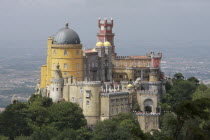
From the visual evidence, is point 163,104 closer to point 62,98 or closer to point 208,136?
point 62,98

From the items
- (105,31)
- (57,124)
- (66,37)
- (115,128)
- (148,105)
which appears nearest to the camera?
(115,128)

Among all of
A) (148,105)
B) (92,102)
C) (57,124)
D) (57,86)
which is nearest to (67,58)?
(57,86)

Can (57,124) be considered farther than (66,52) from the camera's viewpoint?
No

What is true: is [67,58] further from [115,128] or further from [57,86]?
[115,128]

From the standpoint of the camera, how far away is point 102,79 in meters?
124

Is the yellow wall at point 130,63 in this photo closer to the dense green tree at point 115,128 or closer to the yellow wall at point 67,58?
the yellow wall at point 67,58

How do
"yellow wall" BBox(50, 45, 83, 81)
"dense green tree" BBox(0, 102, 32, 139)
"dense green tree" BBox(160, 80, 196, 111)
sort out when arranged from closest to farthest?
"dense green tree" BBox(0, 102, 32, 139), "yellow wall" BBox(50, 45, 83, 81), "dense green tree" BBox(160, 80, 196, 111)

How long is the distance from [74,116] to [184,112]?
44288mm

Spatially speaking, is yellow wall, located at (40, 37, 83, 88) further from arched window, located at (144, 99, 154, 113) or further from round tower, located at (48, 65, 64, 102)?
arched window, located at (144, 99, 154, 113)

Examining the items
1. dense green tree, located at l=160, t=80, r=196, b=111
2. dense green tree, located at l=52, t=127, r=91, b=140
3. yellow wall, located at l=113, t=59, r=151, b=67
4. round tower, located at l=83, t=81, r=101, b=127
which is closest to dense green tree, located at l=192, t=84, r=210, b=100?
dense green tree, located at l=160, t=80, r=196, b=111

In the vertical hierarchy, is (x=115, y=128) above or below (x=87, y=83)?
below

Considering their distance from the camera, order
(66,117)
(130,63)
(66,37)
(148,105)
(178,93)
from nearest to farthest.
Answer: (66,117), (148,105), (66,37), (178,93), (130,63)

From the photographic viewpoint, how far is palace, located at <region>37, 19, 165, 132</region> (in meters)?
109

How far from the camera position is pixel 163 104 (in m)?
116
